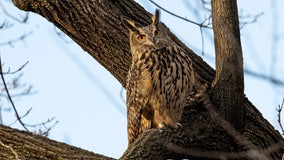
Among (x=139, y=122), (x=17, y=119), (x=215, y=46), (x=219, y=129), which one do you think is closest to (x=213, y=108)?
(x=219, y=129)

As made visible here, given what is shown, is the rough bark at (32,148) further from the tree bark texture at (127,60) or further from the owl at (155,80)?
the owl at (155,80)

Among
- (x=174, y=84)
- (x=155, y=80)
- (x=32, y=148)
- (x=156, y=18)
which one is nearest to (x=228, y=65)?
(x=174, y=84)

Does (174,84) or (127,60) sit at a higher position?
(127,60)

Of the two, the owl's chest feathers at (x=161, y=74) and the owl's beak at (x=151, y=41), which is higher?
the owl's beak at (x=151, y=41)

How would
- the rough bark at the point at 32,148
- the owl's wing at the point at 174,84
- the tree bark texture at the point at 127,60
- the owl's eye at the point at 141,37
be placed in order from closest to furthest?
1. the rough bark at the point at 32,148
2. the tree bark texture at the point at 127,60
3. the owl's wing at the point at 174,84
4. the owl's eye at the point at 141,37

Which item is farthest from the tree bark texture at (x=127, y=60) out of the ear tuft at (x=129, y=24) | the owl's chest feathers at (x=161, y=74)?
the owl's chest feathers at (x=161, y=74)

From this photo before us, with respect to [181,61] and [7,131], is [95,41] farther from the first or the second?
[7,131]

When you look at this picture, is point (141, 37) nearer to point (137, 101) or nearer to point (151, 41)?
point (151, 41)

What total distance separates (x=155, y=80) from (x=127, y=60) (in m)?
0.30

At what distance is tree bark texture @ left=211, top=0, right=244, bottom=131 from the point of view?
183 inches

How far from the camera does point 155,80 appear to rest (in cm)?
505

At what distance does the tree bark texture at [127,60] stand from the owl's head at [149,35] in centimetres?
6

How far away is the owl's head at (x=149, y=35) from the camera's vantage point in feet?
16.7

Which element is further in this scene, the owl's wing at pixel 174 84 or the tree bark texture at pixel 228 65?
the owl's wing at pixel 174 84
